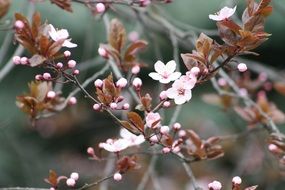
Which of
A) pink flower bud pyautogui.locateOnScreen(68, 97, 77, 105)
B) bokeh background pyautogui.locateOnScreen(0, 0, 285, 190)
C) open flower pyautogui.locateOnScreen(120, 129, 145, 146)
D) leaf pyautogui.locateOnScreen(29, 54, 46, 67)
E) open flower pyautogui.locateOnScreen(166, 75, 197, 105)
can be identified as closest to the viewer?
open flower pyautogui.locateOnScreen(166, 75, 197, 105)

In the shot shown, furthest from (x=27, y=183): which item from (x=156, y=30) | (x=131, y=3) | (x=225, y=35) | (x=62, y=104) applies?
(x=225, y=35)

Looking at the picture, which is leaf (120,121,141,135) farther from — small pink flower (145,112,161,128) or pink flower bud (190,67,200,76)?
pink flower bud (190,67,200,76)

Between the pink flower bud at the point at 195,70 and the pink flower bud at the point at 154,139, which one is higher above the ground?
the pink flower bud at the point at 195,70

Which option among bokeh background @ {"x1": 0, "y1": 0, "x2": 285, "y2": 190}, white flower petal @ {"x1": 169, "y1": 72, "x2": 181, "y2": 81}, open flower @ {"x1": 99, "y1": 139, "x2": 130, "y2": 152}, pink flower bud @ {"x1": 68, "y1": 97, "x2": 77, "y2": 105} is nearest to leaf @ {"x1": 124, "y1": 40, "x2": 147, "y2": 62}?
pink flower bud @ {"x1": 68, "y1": 97, "x2": 77, "y2": 105}

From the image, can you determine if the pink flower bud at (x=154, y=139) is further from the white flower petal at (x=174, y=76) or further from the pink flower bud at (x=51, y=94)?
the pink flower bud at (x=51, y=94)

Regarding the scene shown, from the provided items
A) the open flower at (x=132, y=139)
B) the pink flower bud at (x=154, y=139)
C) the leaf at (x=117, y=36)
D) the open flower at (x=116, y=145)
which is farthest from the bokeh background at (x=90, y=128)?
the pink flower bud at (x=154, y=139)

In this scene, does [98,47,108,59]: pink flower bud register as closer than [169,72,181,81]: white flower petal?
No
